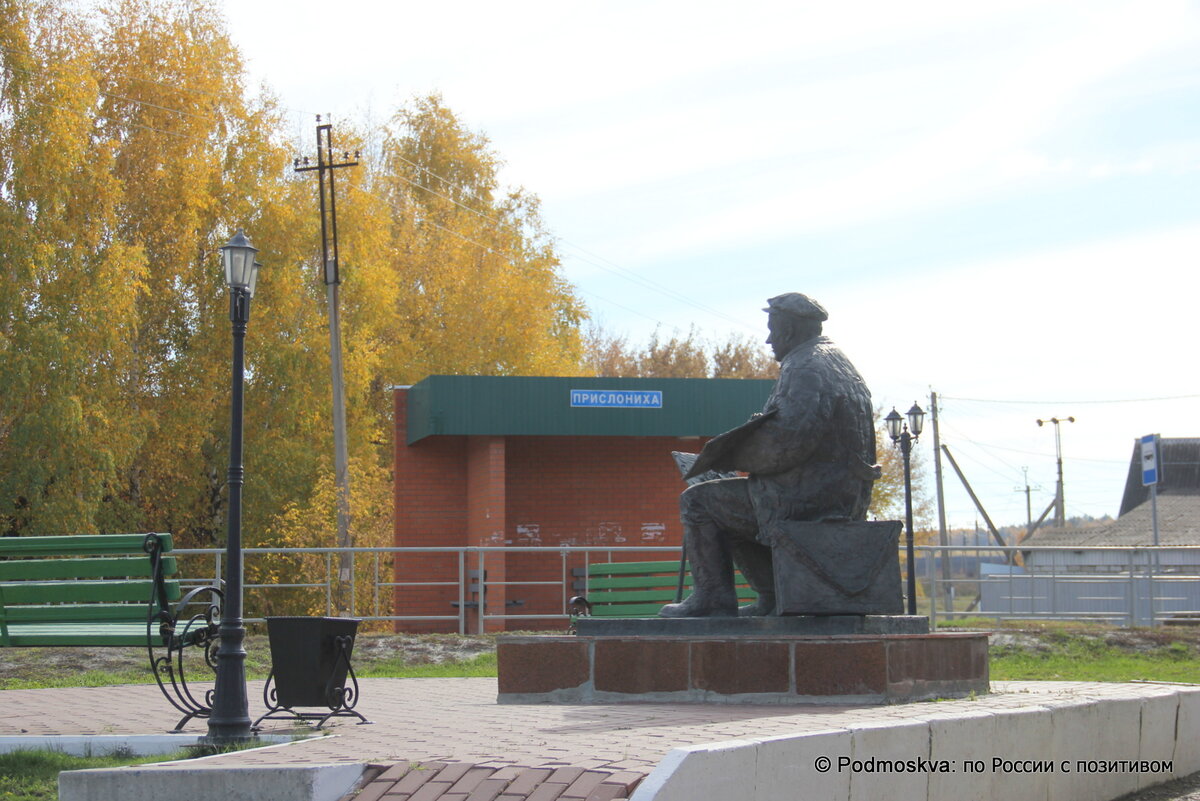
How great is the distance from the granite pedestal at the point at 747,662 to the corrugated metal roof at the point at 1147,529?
1554 inches

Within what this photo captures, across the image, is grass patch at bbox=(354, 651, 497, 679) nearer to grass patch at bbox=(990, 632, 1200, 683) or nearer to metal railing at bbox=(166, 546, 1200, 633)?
metal railing at bbox=(166, 546, 1200, 633)

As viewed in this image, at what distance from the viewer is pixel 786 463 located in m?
8.26

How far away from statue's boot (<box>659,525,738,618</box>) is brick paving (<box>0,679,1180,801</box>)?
0.89 m

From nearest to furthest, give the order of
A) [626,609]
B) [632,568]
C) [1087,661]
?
[1087,661] → [626,609] → [632,568]

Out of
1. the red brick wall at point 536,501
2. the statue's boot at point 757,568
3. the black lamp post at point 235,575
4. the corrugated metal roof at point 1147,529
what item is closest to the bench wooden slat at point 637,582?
the red brick wall at point 536,501

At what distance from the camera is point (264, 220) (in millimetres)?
31688

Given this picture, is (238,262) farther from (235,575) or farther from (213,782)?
(213,782)

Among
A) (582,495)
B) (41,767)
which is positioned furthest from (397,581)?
(41,767)

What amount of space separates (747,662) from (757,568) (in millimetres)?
1097

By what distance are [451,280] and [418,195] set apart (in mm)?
7380

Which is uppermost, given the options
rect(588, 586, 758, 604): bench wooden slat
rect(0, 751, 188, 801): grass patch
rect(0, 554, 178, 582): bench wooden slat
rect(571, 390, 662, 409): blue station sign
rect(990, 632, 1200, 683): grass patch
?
rect(571, 390, 662, 409): blue station sign

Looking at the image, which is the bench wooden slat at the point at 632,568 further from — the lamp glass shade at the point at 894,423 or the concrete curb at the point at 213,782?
the concrete curb at the point at 213,782

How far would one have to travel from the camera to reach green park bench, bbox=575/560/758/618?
16.1m

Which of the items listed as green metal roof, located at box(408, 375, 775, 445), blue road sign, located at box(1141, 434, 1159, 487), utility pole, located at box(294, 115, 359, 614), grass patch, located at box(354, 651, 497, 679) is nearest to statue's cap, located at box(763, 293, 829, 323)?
grass patch, located at box(354, 651, 497, 679)
